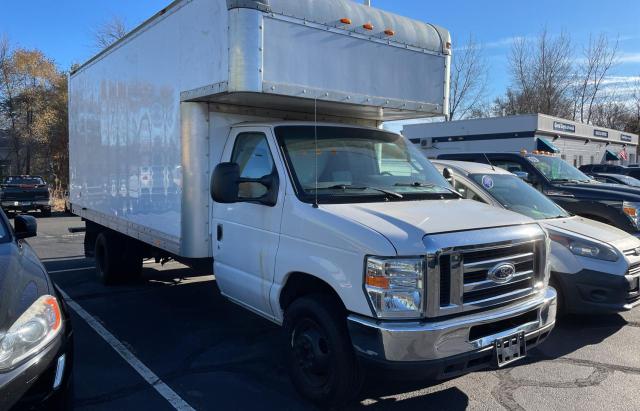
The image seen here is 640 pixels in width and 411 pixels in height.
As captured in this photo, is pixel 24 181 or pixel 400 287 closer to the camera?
pixel 400 287

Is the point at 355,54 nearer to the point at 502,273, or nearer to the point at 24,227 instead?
the point at 502,273

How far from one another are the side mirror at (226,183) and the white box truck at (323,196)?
1cm

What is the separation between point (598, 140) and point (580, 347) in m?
33.9

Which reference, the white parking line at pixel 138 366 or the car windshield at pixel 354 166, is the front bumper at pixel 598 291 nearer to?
the car windshield at pixel 354 166

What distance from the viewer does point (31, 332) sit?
279 centimetres

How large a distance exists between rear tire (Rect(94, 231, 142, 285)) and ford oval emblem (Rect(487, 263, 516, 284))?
5.46m

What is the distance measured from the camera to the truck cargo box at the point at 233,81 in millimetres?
4297

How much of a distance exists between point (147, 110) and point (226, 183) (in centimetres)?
248

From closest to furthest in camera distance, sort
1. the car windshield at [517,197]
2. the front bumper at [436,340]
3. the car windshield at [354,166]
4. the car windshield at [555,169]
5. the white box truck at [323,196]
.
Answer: the front bumper at [436,340], the white box truck at [323,196], the car windshield at [354,166], the car windshield at [517,197], the car windshield at [555,169]

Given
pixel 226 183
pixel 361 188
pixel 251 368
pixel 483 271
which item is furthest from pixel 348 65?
pixel 251 368

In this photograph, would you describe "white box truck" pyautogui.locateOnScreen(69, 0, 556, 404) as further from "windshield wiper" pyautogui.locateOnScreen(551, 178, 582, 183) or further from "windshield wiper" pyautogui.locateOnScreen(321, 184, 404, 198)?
"windshield wiper" pyautogui.locateOnScreen(551, 178, 582, 183)

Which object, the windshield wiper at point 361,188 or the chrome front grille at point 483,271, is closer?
the chrome front grille at point 483,271

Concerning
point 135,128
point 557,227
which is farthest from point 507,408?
point 135,128

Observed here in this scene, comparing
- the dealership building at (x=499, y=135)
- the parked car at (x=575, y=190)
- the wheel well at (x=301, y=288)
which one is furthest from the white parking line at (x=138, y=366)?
the dealership building at (x=499, y=135)
